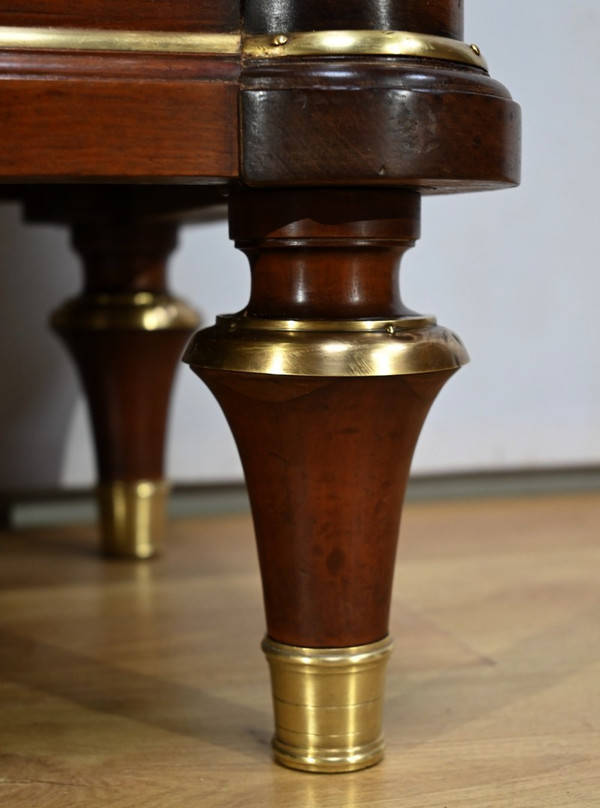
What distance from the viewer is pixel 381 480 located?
0.67m

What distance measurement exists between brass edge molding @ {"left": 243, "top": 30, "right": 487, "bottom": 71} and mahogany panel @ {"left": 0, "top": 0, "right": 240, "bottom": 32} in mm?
21

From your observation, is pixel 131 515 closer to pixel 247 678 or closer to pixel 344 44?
pixel 247 678

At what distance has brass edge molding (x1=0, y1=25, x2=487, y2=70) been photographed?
1.98ft

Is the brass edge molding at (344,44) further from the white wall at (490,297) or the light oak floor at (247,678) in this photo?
the white wall at (490,297)

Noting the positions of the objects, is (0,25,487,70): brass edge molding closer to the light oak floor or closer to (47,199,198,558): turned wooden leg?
the light oak floor

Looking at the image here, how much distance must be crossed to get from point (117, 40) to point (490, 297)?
101cm

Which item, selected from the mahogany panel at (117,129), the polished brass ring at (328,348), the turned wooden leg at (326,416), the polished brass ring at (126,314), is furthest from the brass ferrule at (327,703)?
the polished brass ring at (126,314)

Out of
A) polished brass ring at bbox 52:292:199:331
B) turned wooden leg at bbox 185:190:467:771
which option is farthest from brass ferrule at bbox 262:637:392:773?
polished brass ring at bbox 52:292:199:331

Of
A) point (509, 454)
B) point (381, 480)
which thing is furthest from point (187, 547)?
point (381, 480)

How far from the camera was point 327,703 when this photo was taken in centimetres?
70

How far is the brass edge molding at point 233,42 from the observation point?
1.98 ft

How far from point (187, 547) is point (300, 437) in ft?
2.25

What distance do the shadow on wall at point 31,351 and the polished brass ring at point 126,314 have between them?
0.73 feet

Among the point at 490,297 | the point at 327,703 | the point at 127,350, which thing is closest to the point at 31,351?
the point at 127,350
